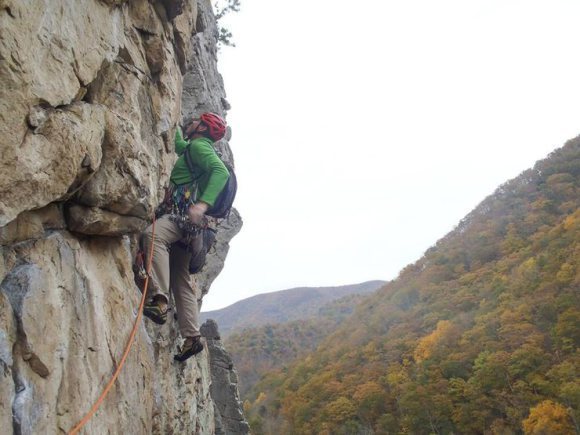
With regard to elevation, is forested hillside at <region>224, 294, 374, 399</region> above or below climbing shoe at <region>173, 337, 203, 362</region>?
below

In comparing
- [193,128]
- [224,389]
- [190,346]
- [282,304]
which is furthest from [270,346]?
[282,304]

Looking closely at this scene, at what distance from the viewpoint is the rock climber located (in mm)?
4855

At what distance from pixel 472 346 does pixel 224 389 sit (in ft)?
98.9

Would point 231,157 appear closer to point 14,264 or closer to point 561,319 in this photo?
point 14,264

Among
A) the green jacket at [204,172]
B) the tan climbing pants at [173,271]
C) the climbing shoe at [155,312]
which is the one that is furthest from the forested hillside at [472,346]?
the climbing shoe at [155,312]

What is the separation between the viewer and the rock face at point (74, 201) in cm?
278

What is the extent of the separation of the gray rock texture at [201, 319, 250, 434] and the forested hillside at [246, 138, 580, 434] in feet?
68.1

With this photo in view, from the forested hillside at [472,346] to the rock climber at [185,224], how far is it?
93.0 ft

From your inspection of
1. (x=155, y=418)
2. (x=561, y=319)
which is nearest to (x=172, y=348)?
(x=155, y=418)

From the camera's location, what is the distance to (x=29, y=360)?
2.85m

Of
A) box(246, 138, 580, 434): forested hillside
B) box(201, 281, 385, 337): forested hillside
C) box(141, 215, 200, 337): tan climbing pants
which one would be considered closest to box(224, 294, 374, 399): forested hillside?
box(246, 138, 580, 434): forested hillside

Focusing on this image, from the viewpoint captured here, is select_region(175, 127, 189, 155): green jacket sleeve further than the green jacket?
Yes

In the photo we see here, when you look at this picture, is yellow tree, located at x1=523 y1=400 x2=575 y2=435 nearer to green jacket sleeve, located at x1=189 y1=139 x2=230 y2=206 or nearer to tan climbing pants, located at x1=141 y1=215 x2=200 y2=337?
tan climbing pants, located at x1=141 y1=215 x2=200 y2=337

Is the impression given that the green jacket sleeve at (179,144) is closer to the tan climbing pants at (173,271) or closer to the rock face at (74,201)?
the rock face at (74,201)
